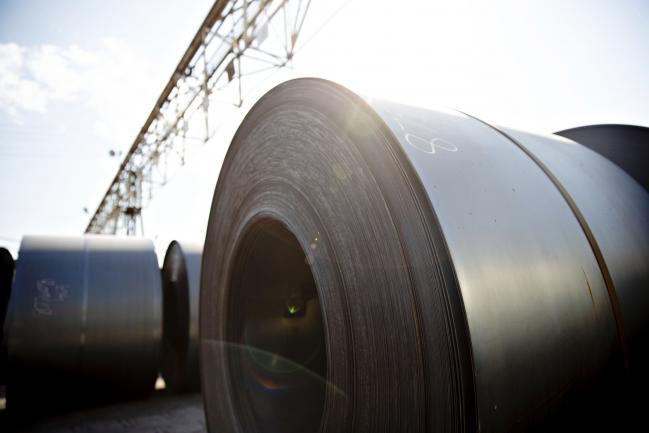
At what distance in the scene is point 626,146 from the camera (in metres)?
1.93

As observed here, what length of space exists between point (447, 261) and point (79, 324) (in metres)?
3.70

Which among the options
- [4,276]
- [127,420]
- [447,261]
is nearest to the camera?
[447,261]

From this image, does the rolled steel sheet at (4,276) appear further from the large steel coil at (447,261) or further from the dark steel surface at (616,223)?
the dark steel surface at (616,223)

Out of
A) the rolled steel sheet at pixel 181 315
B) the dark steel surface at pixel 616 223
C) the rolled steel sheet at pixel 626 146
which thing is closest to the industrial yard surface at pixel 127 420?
the rolled steel sheet at pixel 181 315

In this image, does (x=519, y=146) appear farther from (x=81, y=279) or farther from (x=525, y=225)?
(x=81, y=279)

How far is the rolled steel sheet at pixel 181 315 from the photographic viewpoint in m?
3.94

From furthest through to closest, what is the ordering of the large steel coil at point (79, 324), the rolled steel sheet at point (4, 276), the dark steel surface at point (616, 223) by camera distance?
1. the rolled steel sheet at point (4, 276)
2. the large steel coil at point (79, 324)
3. the dark steel surface at point (616, 223)

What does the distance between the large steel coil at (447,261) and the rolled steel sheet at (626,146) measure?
0.47m

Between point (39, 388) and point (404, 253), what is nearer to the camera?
point (404, 253)

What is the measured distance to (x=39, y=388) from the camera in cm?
329

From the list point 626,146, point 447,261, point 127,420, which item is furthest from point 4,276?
point 626,146

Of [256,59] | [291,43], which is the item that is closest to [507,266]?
[291,43]

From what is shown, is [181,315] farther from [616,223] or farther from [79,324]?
[616,223]

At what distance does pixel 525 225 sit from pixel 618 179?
2.98 ft
